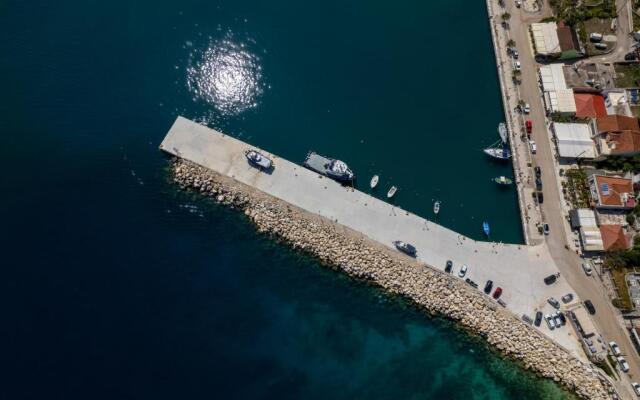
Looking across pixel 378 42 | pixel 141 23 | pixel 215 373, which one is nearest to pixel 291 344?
pixel 215 373

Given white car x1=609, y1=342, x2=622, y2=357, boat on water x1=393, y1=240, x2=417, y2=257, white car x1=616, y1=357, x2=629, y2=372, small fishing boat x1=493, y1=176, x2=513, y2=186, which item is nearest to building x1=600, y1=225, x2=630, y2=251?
white car x1=609, y1=342, x2=622, y2=357

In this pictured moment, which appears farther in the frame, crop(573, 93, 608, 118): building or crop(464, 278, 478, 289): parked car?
crop(573, 93, 608, 118): building

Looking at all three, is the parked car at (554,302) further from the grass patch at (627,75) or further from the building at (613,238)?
the grass patch at (627,75)

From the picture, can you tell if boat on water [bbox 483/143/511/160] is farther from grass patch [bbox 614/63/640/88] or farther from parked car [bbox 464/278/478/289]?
grass patch [bbox 614/63/640/88]

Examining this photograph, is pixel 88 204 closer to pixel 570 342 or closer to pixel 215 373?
pixel 215 373

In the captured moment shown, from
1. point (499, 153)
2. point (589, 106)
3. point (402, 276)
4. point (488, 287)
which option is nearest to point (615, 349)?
point (488, 287)

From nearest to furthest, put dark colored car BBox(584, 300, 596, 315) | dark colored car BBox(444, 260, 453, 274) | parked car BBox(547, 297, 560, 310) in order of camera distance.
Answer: dark colored car BBox(584, 300, 596, 315), parked car BBox(547, 297, 560, 310), dark colored car BBox(444, 260, 453, 274)
